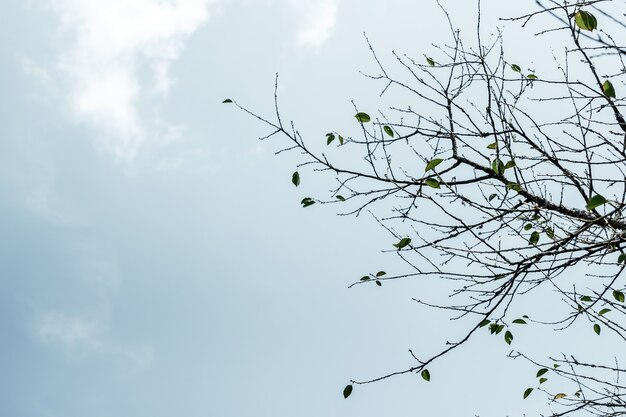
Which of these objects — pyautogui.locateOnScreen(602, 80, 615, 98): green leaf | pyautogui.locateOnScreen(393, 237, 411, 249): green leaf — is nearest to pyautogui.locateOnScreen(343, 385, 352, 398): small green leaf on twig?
pyautogui.locateOnScreen(393, 237, 411, 249): green leaf

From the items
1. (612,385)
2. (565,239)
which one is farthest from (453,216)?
(612,385)

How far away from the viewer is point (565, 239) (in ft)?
9.11

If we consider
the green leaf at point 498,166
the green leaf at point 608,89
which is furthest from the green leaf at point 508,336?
the green leaf at point 608,89

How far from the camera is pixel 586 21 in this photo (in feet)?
6.96

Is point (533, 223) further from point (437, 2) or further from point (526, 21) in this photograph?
point (437, 2)

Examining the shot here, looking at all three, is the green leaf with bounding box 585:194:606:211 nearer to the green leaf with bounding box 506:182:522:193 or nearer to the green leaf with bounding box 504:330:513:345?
the green leaf with bounding box 506:182:522:193

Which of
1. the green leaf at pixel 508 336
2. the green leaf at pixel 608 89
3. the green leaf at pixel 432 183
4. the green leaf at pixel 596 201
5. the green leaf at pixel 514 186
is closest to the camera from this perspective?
the green leaf at pixel 596 201

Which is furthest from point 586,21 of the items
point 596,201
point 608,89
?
point 596,201

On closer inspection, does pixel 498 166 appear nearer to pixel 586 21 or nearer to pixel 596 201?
→ pixel 586 21

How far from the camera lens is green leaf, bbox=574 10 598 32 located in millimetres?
2113

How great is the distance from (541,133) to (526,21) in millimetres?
955

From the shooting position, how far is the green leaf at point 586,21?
211 centimetres

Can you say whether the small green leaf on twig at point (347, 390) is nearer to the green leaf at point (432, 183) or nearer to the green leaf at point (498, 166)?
the green leaf at point (432, 183)

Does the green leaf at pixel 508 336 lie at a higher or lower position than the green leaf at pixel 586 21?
lower
